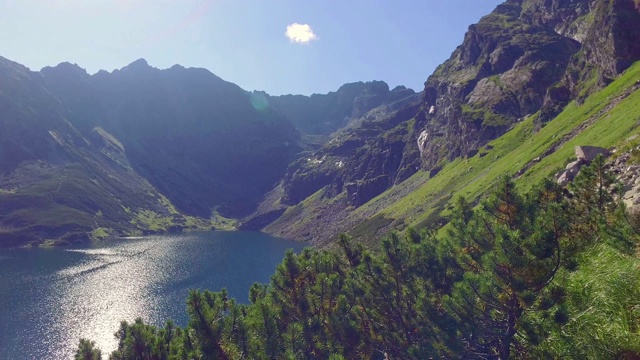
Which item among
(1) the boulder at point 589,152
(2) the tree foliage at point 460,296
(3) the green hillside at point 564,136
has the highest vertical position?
(2) the tree foliage at point 460,296

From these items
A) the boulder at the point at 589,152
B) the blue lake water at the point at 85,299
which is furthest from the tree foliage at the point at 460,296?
the blue lake water at the point at 85,299

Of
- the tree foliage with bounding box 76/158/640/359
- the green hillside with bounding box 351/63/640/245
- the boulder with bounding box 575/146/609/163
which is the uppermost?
the tree foliage with bounding box 76/158/640/359

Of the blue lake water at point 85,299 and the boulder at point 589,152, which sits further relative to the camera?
the blue lake water at point 85,299

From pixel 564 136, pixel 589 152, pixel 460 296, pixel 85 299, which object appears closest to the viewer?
pixel 460 296

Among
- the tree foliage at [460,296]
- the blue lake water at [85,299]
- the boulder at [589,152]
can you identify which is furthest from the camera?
the blue lake water at [85,299]

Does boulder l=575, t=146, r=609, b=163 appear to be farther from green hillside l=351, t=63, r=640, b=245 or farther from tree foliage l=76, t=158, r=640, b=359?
tree foliage l=76, t=158, r=640, b=359

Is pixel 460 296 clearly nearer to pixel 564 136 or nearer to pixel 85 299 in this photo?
pixel 564 136

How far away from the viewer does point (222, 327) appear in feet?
90.6

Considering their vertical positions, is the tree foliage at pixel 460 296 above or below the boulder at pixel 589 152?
above

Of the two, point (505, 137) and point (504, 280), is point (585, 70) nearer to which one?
point (505, 137)

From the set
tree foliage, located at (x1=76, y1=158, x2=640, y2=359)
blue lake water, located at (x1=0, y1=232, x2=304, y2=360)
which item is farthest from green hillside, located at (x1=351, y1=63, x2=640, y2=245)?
blue lake water, located at (x1=0, y1=232, x2=304, y2=360)

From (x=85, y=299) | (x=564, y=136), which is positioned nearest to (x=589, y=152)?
(x=564, y=136)

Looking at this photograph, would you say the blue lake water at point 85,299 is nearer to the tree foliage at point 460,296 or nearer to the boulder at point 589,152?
the tree foliage at point 460,296

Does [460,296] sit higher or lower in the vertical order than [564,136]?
higher
